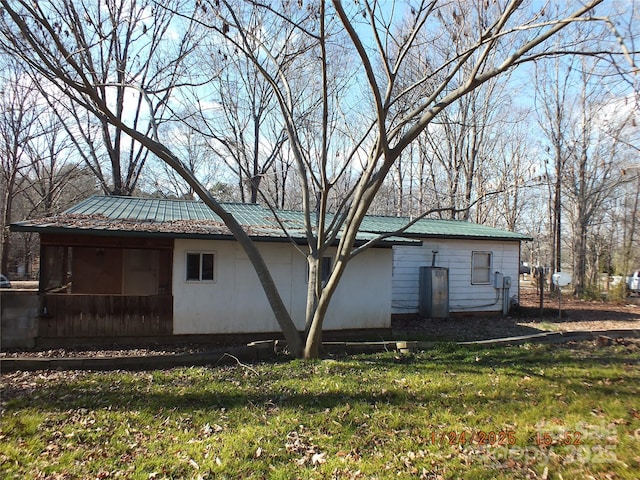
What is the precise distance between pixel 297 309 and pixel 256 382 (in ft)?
13.5

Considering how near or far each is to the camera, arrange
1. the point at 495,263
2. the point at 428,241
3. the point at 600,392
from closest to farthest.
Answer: the point at 600,392
the point at 428,241
the point at 495,263

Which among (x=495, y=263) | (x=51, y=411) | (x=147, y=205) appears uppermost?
(x=147, y=205)

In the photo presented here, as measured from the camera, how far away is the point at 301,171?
790cm

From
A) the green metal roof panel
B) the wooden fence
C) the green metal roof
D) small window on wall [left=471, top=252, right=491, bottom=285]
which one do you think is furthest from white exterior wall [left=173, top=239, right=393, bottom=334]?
small window on wall [left=471, top=252, right=491, bottom=285]

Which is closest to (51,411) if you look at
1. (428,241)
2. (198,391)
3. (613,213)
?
(198,391)

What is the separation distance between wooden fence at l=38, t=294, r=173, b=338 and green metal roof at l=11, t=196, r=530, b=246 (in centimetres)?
149

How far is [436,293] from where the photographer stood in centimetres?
1282

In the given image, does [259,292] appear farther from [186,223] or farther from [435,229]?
[435,229]

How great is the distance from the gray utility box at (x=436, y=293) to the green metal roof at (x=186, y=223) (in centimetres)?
114

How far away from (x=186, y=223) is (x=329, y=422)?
6.47m

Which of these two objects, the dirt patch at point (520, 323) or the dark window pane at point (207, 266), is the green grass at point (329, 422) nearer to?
the dark window pane at point (207, 266)

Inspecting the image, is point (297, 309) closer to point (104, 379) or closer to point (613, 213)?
point (104, 379)
